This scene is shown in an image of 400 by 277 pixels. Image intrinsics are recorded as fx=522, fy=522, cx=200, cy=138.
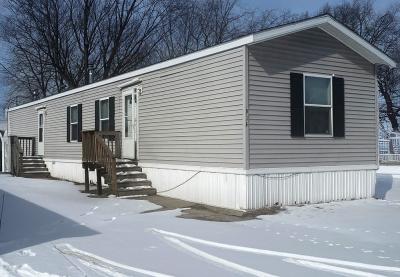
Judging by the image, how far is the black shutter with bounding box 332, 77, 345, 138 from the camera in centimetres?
1173

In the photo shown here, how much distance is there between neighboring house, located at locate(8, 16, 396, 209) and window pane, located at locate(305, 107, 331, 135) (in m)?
0.02

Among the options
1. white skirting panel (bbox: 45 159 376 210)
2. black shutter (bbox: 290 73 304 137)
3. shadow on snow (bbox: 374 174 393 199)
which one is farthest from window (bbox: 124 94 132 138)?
shadow on snow (bbox: 374 174 393 199)

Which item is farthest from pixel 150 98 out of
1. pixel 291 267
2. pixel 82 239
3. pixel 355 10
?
pixel 355 10

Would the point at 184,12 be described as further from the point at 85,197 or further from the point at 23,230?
the point at 23,230

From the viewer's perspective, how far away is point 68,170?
60.8 ft

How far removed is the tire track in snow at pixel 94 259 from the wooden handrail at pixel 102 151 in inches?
222

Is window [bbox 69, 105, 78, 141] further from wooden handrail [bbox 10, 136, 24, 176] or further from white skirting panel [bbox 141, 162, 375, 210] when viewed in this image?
white skirting panel [bbox 141, 162, 375, 210]

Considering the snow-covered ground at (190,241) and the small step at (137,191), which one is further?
the small step at (137,191)

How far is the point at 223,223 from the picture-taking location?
9.23m

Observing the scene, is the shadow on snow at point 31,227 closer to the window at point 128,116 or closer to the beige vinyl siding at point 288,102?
the beige vinyl siding at point 288,102

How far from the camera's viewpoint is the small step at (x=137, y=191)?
42.5 feet

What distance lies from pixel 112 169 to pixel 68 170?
6.11 meters

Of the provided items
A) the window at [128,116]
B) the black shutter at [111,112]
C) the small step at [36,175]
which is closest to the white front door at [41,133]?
the small step at [36,175]

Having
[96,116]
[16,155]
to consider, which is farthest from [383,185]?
[16,155]
